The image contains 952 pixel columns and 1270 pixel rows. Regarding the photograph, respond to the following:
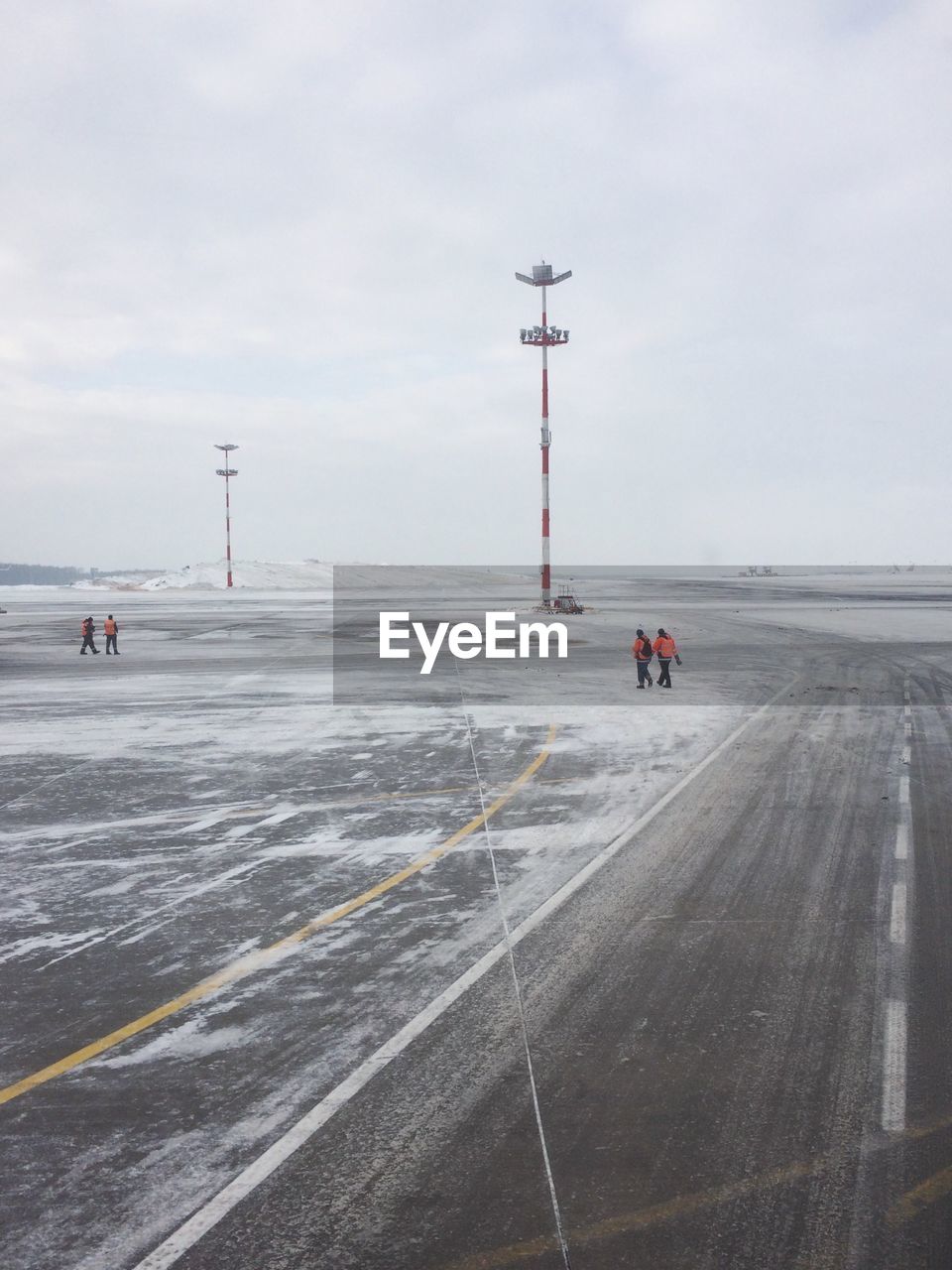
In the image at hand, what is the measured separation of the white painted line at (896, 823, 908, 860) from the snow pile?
8758 centimetres

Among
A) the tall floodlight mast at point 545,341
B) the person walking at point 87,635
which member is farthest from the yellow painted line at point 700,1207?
the tall floodlight mast at point 545,341

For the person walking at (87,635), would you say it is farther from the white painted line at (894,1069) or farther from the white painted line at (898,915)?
the white painted line at (894,1069)

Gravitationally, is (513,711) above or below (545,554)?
below

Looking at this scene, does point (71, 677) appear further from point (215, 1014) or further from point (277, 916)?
point (215, 1014)

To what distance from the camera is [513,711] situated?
21469 millimetres

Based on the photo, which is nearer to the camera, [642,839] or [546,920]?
[546,920]

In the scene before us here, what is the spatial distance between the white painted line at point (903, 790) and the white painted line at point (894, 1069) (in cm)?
655

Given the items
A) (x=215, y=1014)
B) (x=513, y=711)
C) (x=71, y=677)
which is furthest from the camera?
(x=71, y=677)

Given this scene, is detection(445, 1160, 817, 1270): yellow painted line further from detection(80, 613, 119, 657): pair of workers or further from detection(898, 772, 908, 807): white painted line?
detection(80, 613, 119, 657): pair of workers

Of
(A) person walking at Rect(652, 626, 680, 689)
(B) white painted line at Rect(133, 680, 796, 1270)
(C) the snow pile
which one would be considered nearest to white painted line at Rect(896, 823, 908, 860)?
(B) white painted line at Rect(133, 680, 796, 1270)

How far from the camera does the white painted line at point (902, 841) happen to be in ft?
36.3

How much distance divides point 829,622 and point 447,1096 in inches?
1817

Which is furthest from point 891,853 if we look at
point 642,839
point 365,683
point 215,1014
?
point 365,683

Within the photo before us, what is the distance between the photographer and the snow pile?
333 ft
